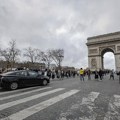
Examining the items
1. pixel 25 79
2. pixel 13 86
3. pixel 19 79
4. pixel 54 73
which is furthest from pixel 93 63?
pixel 13 86

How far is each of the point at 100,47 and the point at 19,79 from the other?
171 ft

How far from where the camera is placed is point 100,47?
2356 inches

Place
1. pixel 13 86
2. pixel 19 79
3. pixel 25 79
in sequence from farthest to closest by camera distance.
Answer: pixel 25 79 < pixel 19 79 < pixel 13 86

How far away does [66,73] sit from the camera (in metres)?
32.5

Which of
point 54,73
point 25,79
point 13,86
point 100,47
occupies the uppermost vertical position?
point 100,47

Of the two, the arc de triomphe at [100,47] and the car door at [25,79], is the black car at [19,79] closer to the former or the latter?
the car door at [25,79]

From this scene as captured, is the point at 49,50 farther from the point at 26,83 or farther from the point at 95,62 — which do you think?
the point at 26,83

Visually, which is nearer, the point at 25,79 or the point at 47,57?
the point at 25,79

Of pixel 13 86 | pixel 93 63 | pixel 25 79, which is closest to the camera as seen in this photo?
pixel 13 86

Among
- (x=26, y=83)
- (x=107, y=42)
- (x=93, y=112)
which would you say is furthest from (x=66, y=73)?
(x=107, y=42)

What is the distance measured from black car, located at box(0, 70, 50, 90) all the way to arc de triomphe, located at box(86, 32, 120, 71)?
4693 centimetres

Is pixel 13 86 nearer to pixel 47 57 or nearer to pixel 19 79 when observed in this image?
pixel 19 79

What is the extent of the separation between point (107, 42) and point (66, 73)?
32.2 m

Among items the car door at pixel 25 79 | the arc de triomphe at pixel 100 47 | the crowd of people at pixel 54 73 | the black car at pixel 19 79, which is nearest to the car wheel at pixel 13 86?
the black car at pixel 19 79
